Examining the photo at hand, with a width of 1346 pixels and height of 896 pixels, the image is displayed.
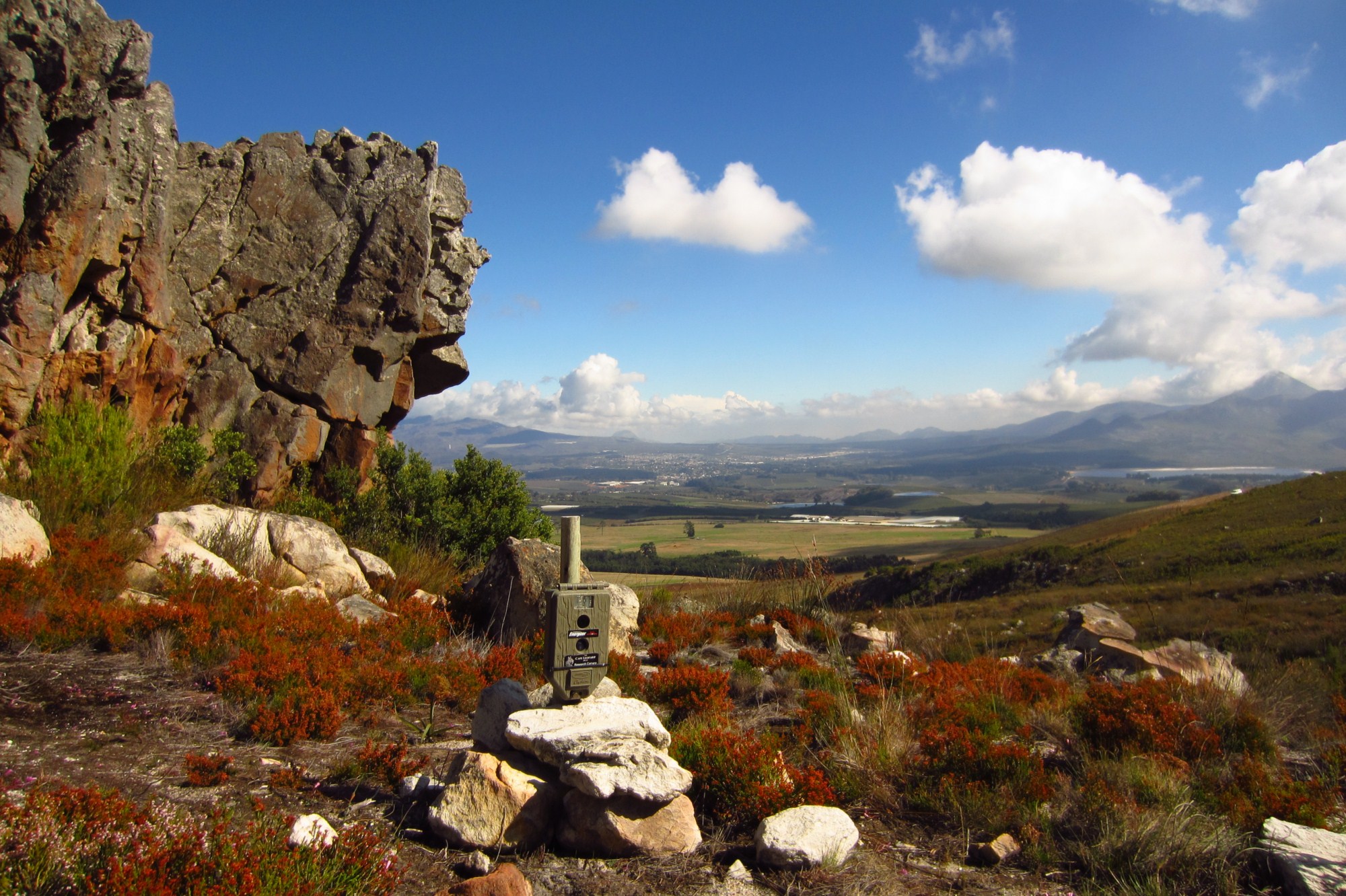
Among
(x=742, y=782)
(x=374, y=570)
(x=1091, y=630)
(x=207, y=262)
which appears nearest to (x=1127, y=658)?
(x=1091, y=630)

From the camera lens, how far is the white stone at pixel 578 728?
4691 mm

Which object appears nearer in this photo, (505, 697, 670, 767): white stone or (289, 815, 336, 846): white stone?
(289, 815, 336, 846): white stone

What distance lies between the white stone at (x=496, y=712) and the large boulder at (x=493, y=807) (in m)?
0.56

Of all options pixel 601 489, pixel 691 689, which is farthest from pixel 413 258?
pixel 601 489

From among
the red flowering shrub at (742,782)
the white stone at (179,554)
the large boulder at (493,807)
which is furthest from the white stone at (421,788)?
the white stone at (179,554)

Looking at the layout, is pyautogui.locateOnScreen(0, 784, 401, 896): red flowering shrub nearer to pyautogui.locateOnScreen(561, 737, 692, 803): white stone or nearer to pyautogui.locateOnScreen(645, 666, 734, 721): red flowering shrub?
pyautogui.locateOnScreen(561, 737, 692, 803): white stone

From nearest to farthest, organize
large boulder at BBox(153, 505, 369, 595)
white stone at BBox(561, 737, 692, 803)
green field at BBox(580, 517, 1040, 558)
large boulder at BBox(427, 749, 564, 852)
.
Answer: large boulder at BBox(427, 749, 564, 852) → white stone at BBox(561, 737, 692, 803) → large boulder at BBox(153, 505, 369, 595) → green field at BBox(580, 517, 1040, 558)

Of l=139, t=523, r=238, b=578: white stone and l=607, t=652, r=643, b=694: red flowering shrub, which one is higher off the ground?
l=139, t=523, r=238, b=578: white stone

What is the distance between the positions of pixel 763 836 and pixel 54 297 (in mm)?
12683

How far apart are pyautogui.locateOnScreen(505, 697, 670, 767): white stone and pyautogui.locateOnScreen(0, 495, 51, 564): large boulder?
5.99 m

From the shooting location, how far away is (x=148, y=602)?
7.68 metres

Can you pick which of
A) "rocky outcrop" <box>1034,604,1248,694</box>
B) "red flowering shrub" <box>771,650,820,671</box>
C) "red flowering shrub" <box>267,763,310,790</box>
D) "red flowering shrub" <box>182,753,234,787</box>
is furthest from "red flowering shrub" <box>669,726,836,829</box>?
"rocky outcrop" <box>1034,604,1248,694</box>

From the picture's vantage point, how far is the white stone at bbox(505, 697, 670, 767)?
4.69m

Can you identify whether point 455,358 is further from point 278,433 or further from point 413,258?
point 278,433
